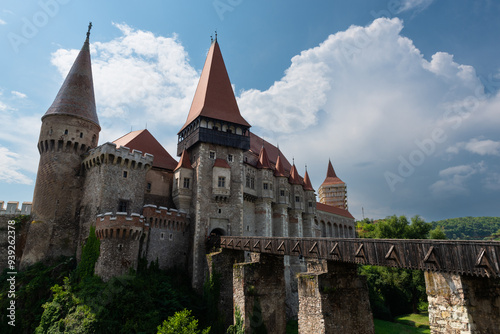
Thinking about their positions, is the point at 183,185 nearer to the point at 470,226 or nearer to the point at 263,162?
the point at 263,162

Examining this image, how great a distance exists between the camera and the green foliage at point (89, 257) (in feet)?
70.6

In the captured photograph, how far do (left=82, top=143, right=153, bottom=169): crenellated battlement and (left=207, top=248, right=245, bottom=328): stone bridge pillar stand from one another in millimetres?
9657

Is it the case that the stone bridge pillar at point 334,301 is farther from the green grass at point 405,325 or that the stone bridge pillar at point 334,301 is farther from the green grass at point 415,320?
the green grass at point 415,320

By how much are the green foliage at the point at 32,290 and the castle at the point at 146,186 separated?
1.25m

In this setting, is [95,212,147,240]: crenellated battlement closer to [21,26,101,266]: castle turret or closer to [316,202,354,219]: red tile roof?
[21,26,101,266]: castle turret

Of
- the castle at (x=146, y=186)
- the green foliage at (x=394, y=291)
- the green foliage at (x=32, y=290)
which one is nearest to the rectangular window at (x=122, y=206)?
the castle at (x=146, y=186)

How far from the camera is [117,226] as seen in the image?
72.3ft

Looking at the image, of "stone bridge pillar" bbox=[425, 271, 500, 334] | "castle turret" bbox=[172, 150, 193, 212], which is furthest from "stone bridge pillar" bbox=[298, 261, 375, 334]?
"castle turret" bbox=[172, 150, 193, 212]

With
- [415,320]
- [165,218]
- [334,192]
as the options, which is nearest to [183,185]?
[165,218]

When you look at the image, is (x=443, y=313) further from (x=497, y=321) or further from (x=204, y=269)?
(x=204, y=269)

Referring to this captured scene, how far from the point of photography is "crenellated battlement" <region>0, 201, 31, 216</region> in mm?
25672

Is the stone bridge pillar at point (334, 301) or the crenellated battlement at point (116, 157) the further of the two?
the crenellated battlement at point (116, 157)

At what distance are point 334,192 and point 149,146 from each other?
164 ft

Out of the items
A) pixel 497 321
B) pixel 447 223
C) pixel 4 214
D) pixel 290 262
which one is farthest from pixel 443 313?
pixel 447 223
